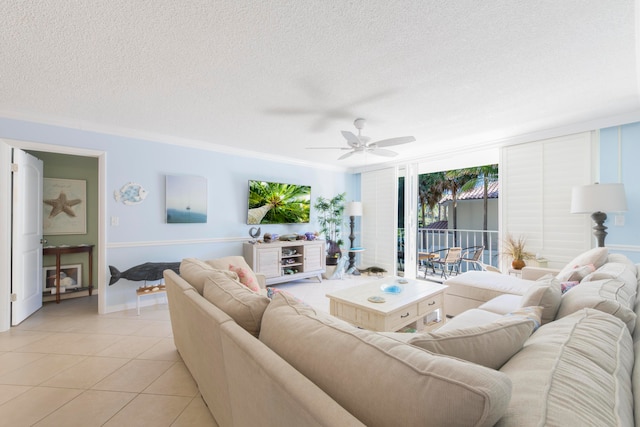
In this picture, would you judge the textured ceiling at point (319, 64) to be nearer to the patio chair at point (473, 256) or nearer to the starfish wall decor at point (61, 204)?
the starfish wall decor at point (61, 204)

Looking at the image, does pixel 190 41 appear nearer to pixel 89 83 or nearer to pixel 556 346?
pixel 89 83

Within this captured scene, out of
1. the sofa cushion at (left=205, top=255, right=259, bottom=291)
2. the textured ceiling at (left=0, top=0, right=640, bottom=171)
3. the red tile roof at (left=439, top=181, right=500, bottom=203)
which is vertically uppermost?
the textured ceiling at (left=0, top=0, right=640, bottom=171)

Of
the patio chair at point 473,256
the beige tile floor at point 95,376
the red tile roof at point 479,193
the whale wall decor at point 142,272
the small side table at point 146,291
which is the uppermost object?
the red tile roof at point 479,193

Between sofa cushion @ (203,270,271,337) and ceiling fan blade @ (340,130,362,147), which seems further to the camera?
ceiling fan blade @ (340,130,362,147)

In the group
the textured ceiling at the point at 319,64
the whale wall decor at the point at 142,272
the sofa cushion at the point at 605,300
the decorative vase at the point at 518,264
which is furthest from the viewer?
the decorative vase at the point at 518,264

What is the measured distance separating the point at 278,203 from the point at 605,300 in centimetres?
408

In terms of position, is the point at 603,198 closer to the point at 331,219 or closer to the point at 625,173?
the point at 625,173

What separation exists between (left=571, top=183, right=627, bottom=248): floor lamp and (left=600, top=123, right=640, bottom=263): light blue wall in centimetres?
26

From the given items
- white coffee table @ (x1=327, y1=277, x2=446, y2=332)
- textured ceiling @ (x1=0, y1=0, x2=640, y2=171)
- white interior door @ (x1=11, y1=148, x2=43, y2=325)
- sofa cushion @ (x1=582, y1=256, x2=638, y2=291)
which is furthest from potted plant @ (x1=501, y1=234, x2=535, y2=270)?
white interior door @ (x1=11, y1=148, x2=43, y2=325)

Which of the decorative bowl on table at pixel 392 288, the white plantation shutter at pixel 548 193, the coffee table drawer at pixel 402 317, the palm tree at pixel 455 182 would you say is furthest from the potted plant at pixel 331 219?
the palm tree at pixel 455 182

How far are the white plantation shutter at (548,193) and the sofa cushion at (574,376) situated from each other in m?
2.91

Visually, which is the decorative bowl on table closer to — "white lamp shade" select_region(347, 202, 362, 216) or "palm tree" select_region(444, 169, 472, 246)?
"white lamp shade" select_region(347, 202, 362, 216)

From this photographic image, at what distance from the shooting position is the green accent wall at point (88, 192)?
12.5ft

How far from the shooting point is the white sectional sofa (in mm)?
564
